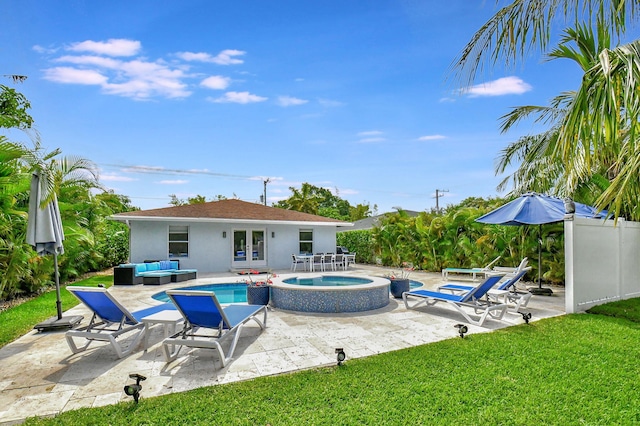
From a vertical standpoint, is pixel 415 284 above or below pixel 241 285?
above

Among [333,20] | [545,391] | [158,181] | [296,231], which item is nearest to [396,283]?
[545,391]

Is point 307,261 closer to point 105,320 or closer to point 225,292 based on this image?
point 225,292

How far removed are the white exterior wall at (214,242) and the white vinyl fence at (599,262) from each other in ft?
47.9

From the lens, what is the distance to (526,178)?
13.5 metres

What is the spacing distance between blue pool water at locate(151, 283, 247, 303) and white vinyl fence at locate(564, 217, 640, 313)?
895cm

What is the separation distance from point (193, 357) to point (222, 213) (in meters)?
14.0

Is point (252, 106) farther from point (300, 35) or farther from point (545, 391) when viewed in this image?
point (545, 391)

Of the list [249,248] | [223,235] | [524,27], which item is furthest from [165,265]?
[524,27]

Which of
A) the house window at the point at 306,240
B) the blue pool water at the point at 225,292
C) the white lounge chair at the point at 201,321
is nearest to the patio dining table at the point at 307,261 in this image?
the house window at the point at 306,240

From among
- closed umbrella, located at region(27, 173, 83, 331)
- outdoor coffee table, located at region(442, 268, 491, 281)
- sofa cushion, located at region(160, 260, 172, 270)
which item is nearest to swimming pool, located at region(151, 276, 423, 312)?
outdoor coffee table, located at region(442, 268, 491, 281)

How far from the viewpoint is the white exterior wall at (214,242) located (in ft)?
56.3

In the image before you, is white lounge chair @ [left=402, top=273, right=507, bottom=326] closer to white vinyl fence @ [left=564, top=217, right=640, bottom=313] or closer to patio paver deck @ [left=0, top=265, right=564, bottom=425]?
patio paver deck @ [left=0, top=265, right=564, bottom=425]

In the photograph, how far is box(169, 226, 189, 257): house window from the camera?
17.9 m

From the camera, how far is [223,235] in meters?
18.9
